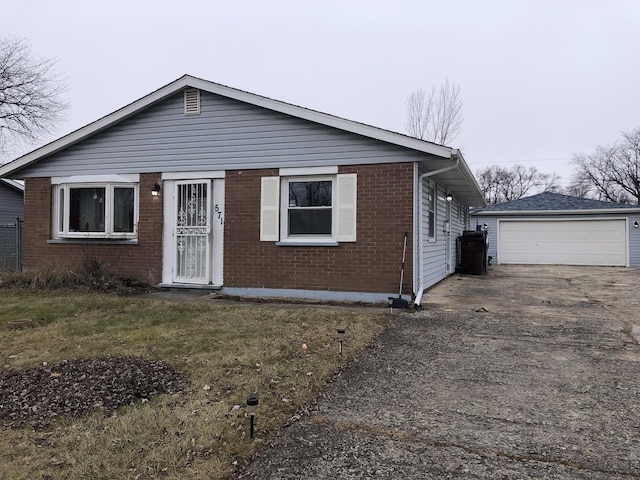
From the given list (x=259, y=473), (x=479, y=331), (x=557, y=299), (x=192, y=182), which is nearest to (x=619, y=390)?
(x=479, y=331)

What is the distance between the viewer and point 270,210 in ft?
28.0

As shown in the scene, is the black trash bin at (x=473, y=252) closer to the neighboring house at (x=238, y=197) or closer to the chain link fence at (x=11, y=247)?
the neighboring house at (x=238, y=197)

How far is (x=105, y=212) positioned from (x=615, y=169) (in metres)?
44.1

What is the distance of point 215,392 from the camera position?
3.46m

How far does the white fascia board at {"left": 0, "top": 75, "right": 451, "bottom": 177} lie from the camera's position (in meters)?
7.51

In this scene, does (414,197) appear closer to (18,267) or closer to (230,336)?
(230,336)

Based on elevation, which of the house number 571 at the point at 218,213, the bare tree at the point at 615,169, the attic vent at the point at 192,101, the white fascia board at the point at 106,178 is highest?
the bare tree at the point at 615,169

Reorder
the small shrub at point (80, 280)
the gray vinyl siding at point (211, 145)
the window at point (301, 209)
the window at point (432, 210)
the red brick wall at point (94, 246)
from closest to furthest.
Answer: the gray vinyl siding at point (211, 145) < the window at point (301, 209) < the small shrub at point (80, 280) < the red brick wall at point (94, 246) < the window at point (432, 210)

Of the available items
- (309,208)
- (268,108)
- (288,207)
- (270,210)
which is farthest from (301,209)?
(268,108)

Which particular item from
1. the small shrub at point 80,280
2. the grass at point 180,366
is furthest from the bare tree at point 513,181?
the grass at point 180,366

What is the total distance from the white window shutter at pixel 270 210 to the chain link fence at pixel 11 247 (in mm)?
6614

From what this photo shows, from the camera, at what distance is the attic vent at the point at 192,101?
9.09 meters

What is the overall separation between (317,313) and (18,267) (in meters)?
9.50

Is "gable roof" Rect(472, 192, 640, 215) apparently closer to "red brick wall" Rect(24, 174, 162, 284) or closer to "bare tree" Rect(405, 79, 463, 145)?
"bare tree" Rect(405, 79, 463, 145)
